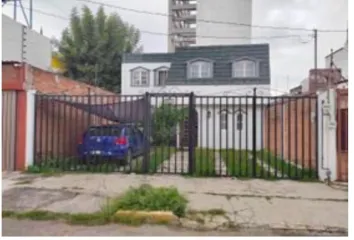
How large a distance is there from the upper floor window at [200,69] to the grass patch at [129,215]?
17636 millimetres

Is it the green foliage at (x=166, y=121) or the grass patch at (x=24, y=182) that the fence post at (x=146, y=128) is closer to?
the grass patch at (x=24, y=182)

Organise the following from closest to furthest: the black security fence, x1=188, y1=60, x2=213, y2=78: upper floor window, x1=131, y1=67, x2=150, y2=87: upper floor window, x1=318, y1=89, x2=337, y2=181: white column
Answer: x1=318, y1=89, x2=337, y2=181: white column → the black security fence → x1=188, y1=60, x2=213, y2=78: upper floor window → x1=131, y1=67, x2=150, y2=87: upper floor window

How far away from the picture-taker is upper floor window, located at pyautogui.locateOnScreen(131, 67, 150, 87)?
2670cm

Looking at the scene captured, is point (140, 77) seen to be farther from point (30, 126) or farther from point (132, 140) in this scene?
point (30, 126)

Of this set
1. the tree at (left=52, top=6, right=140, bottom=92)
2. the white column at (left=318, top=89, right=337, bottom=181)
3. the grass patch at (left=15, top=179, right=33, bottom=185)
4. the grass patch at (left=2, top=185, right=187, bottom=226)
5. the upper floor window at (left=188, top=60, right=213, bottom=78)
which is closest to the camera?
the grass patch at (left=2, top=185, right=187, bottom=226)

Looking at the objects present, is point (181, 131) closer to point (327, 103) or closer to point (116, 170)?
point (116, 170)

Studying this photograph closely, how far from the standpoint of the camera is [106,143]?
10.5 meters

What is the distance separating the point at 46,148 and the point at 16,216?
4743 millimetres

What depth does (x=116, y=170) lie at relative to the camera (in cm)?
985

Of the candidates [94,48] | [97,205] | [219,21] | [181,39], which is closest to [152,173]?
[97,205]

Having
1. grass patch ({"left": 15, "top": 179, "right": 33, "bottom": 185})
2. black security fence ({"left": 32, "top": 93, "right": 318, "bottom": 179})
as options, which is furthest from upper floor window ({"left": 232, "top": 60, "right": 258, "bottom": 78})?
grass patch ({"left": 15, "top": 179, "right": 33, "bottom": 185})

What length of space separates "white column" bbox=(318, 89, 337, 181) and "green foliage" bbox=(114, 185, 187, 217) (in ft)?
15.1

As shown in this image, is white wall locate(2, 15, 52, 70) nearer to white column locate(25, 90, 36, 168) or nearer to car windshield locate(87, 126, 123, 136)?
white column locate(25, 90, 36, 168)

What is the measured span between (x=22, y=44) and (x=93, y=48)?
1624 cm
